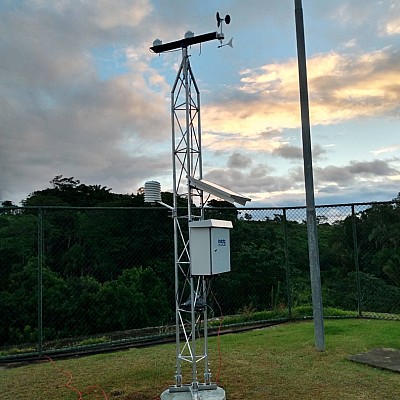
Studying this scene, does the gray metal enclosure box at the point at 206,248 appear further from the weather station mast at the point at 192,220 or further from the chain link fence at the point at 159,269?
the chain link fence at the point at 159,269

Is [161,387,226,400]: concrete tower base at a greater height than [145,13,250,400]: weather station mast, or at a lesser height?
lesser

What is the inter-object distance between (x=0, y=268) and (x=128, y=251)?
92.1 inches

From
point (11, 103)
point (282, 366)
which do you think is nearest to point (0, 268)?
point (11, 103)

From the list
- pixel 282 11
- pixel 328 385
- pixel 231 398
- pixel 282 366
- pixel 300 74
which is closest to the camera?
pixel 231 398

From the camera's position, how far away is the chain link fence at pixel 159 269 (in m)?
7.77

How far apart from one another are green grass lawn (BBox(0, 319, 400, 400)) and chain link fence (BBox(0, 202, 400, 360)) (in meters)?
1.59

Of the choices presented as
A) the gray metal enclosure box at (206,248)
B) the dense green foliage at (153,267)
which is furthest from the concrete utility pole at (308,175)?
the dense green foliage at (153,267)

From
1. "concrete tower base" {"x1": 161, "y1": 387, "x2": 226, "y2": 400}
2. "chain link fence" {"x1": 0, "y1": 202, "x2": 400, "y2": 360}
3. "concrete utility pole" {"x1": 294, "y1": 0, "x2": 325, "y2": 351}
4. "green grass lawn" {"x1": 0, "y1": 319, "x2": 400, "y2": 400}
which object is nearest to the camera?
"concrete tower base" {"x1": 161, "y1": 387, "x2": 226, "y2": 400}

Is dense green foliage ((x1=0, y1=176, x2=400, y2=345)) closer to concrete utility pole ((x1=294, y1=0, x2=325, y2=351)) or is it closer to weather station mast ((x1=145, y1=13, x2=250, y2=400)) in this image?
concrete utility pole ((x1=294, y1=0, x2=325, y2=351))

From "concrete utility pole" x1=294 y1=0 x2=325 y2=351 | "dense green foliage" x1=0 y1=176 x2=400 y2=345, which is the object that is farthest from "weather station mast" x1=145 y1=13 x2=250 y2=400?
"dense green foliage" x1=0 y1=176 x2=400 y2=345

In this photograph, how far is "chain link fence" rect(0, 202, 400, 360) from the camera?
25.5 ft

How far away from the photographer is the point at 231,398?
3.96m

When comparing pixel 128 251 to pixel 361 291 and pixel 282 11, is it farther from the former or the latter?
pixel 282 11

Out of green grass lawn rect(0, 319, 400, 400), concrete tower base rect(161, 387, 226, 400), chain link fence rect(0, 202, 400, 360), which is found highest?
chain link fence rect(0, 202, 400, 360)
